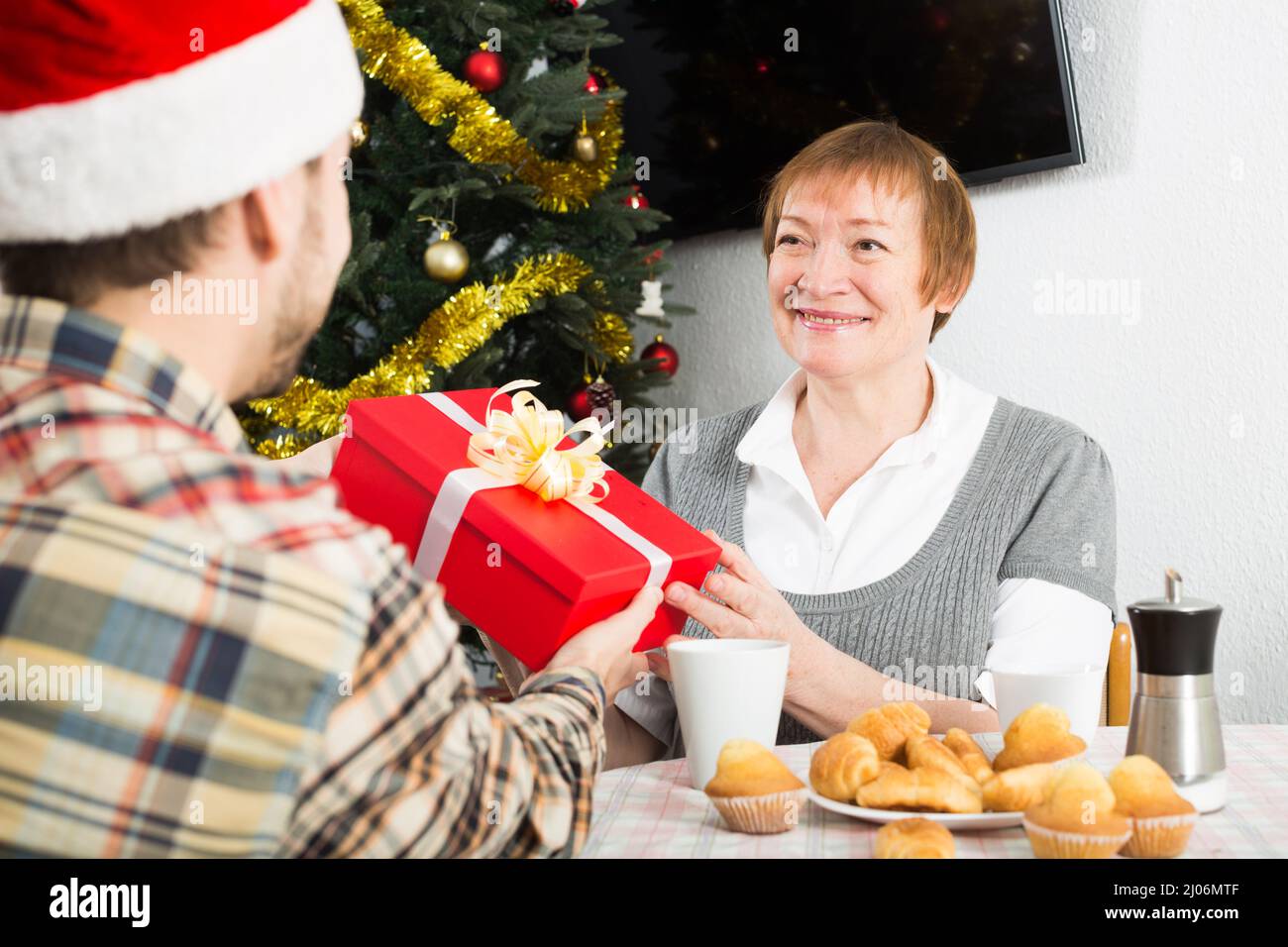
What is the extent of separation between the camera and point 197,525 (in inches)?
23.2

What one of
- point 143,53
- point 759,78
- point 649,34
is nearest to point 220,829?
point 143,53

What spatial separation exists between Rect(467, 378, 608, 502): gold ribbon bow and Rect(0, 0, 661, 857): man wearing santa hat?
299 mm

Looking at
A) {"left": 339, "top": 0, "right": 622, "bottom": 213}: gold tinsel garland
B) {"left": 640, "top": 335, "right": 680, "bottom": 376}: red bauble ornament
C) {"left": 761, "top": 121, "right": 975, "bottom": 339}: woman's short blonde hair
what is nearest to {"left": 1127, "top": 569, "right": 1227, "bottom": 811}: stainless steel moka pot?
{"left": 761, "top": 121, "right": 975, "bottom": 339}: woman's short blonde hair

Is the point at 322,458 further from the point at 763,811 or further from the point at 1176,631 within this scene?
the point at 1176,631

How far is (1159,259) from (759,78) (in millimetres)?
1059

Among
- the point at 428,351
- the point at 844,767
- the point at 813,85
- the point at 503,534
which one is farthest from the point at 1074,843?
the point at 813,85

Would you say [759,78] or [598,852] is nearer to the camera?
[598,852]

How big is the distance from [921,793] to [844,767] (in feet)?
0.20

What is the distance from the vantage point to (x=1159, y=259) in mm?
1992

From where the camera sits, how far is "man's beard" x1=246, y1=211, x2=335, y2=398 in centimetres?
71

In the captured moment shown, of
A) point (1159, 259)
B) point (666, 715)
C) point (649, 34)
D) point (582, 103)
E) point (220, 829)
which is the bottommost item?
point (666, 715)

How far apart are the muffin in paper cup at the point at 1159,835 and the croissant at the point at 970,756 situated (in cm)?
11
